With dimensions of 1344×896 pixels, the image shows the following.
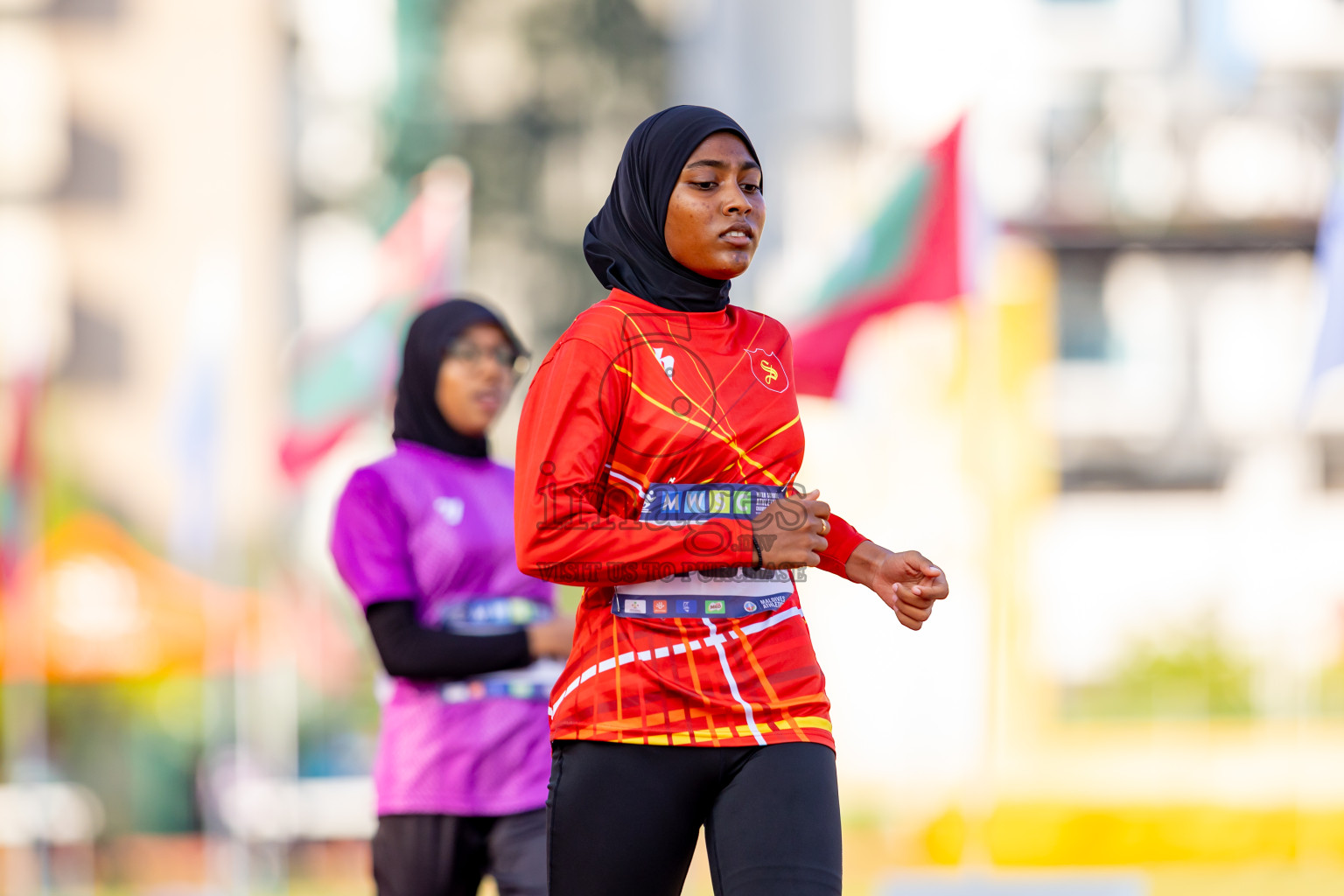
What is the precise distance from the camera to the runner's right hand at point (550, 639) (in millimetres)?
3682

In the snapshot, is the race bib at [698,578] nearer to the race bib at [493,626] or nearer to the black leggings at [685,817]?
the black leggings at [685,817]

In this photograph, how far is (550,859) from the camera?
8.67ft

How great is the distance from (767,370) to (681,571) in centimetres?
36

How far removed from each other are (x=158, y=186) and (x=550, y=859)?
21838mm

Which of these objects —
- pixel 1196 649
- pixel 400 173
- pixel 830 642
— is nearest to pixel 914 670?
pixel 830 642

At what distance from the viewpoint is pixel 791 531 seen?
252 centimetres

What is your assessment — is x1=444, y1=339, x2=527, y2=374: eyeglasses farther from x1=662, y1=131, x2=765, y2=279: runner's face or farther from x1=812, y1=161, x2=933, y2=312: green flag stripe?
x1=812, y1=161, x2=933, y2=312: green flag stripe

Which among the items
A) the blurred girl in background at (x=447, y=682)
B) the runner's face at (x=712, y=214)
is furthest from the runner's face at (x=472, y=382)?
the runner's face at (x=712, y=214)

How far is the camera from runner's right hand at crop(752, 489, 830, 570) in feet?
8.21

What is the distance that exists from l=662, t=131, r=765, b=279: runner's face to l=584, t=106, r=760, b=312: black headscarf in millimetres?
15

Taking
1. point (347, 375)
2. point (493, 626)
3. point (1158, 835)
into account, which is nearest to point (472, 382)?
point (493, 626)

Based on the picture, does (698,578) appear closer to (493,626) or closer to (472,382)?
(493,626)

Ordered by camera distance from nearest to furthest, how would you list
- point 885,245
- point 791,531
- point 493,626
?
point 791,531
point 493,626
point 885,245

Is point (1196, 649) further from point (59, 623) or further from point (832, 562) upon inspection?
point (832, 562)
